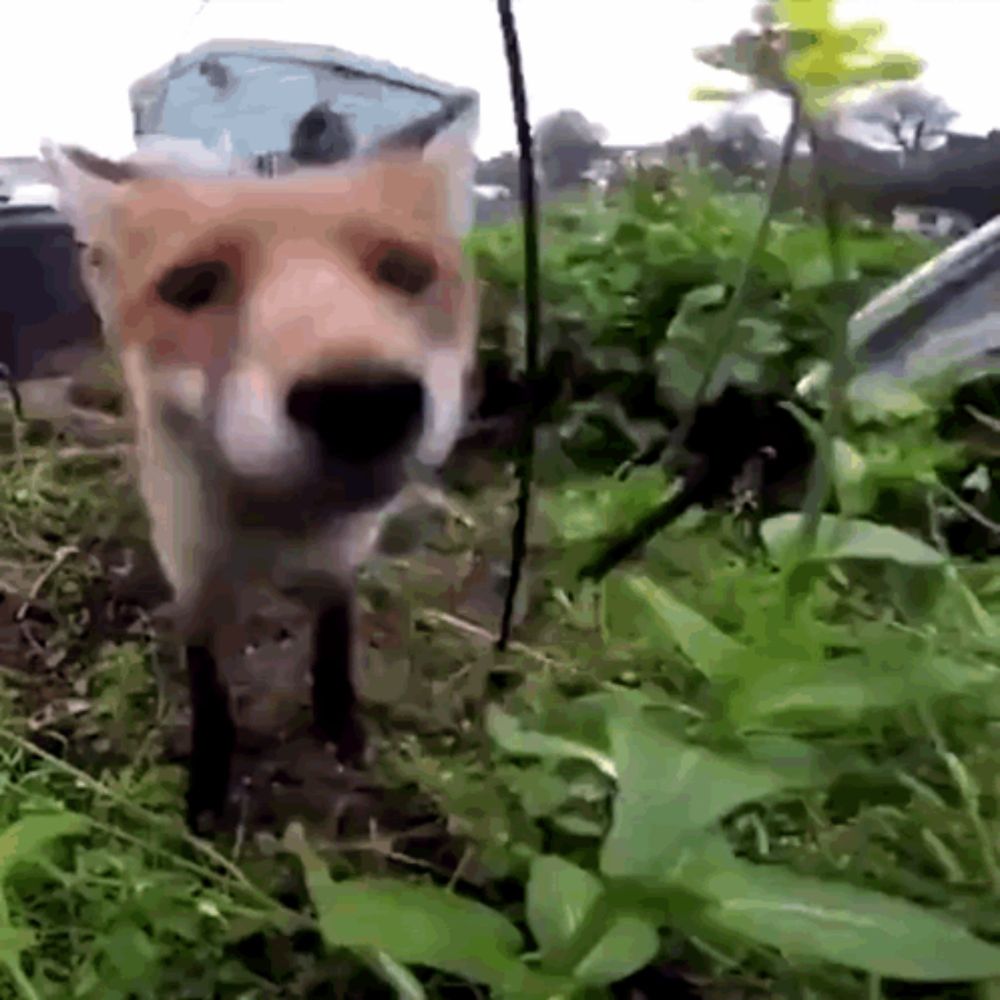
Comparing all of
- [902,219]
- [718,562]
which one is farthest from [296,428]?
[902,219]

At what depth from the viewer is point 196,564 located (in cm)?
74

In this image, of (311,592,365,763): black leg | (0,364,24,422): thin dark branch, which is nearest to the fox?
(311,592,365,763): black leg

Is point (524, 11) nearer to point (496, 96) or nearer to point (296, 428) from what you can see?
point (496, 96)

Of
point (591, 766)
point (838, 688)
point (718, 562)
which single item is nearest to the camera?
point (838, 688)

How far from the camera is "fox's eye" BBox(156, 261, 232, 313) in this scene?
0.67 m

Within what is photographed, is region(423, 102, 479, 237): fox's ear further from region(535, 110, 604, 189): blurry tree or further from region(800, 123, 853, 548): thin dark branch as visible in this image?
region(800, 123, 853, 548): thin dark branch

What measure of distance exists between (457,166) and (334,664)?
0.25m

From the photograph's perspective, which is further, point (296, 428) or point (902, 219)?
point (902, 219)

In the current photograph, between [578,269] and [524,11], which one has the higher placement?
[524,11]

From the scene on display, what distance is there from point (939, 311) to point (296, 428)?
338 millimetres

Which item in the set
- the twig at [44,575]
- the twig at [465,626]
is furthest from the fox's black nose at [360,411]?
the twig at [44,575]

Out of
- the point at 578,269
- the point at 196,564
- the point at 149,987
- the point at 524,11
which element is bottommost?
the point at 149,987

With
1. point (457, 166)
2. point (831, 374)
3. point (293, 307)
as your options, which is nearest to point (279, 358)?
point (293, 307)

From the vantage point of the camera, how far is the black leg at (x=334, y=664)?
75cm
